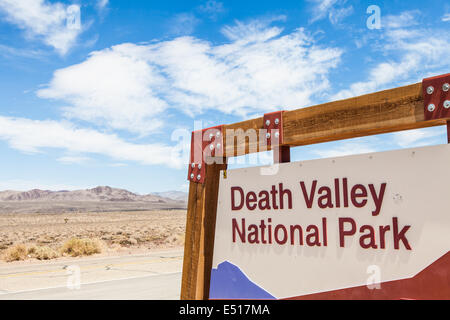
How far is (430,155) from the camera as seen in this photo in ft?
7.79

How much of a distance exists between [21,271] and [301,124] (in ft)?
45.6

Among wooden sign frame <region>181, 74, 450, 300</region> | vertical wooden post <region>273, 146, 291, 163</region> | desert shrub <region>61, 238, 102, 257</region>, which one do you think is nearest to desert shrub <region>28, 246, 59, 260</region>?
desert shrub <region>61, 238, 102, 257</region>

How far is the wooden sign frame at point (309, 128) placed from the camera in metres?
2.46

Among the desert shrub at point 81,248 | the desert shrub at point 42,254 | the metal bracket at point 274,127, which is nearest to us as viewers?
the metal bracket at point 274,127

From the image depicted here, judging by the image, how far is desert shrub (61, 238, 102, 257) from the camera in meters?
20.1

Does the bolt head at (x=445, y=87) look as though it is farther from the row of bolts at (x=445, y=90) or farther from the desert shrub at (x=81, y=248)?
the desert shrub at (x=81, y=248)

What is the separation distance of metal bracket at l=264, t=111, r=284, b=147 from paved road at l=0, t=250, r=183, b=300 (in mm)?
6832

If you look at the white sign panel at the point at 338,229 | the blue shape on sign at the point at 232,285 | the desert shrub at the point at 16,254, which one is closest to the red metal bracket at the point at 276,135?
the white sign panel at the point at 338,229

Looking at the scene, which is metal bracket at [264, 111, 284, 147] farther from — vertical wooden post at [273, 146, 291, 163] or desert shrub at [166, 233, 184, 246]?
desert shrub at [166, 233, 184, 246]

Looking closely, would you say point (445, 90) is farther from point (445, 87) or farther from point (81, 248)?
point (81, 248)

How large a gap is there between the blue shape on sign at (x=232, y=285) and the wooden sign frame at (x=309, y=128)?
0.12 meters
